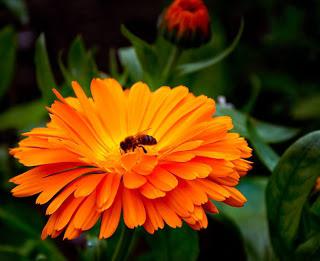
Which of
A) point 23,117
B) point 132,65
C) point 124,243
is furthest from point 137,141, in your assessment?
point 23,117

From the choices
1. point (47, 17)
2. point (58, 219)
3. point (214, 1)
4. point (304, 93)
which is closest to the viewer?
point (58, 219)

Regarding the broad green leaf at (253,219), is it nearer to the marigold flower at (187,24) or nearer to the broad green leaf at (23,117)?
the marigold flower at (187,24)

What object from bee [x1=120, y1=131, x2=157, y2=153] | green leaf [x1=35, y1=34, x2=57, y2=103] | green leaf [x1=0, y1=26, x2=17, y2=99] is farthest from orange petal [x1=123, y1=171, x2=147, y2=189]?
green leaf [x1=0, y1=26, x2=17, y2=99]

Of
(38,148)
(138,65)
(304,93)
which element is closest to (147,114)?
(38,148)

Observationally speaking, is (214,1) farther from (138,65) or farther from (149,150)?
(149,150)

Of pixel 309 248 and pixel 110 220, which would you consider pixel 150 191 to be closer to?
pixel 110 220
